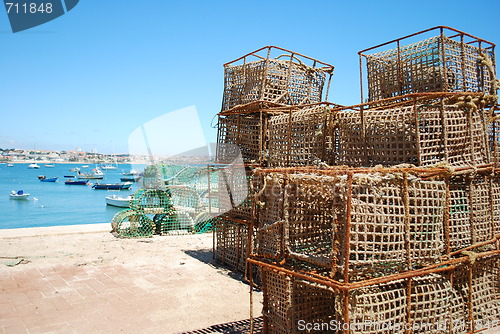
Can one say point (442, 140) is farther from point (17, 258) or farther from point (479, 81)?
point (17, 258)

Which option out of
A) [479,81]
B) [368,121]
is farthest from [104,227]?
[479,81]

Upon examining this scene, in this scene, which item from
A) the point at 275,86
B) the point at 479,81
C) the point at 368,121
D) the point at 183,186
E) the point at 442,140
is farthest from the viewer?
the point at 183,186

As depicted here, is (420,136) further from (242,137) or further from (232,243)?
(232,243)

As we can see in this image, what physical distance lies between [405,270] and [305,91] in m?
5.57

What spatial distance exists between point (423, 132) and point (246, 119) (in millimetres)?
4391

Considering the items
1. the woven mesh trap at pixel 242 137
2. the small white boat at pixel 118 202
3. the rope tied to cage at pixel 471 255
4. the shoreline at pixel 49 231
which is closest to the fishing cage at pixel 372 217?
the rope tied to cage at pixel 471 255

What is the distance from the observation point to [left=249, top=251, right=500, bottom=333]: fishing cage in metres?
3.88

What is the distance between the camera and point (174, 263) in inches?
378

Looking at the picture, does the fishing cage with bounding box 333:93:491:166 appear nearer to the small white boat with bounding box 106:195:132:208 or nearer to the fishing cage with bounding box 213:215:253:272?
the fishing cage with bounding box 213:215:253:272

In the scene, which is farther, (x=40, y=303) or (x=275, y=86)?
(x=275, y=86)

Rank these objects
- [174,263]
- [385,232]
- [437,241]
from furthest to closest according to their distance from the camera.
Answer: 1. [174,263]
2. [437,241]
3. [385,232]

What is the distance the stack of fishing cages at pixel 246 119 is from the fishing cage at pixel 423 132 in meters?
2.77

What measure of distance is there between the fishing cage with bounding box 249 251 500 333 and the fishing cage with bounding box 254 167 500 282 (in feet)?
0.59

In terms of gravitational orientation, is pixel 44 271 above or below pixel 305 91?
below
